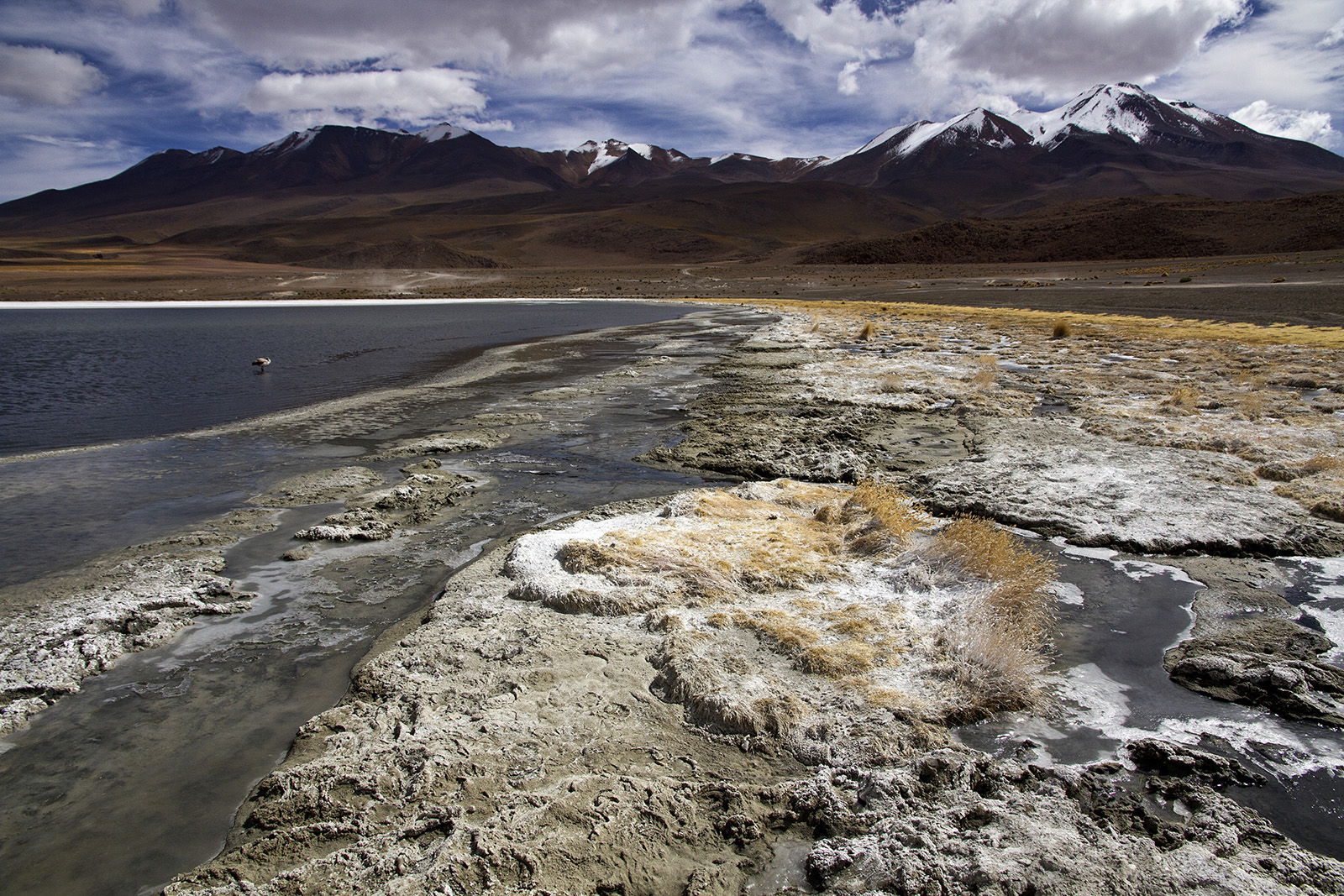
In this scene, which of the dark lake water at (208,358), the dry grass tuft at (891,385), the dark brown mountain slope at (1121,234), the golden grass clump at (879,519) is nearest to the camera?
the golden grass clump at (879,519)

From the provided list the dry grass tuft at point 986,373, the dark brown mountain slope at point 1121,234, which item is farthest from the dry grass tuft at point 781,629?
the dark brown mountain slope at point 1121,234

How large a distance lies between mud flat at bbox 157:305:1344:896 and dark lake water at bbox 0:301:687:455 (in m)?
9.63

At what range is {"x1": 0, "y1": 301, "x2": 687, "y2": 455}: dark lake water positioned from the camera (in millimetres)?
12000

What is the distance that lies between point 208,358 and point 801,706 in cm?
2243

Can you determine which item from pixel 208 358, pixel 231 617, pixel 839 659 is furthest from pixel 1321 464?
pixel 208 358

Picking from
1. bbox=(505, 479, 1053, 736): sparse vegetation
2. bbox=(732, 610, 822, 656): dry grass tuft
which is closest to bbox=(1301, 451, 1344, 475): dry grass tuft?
bbox=(505, 479, 1053, 736): sparse vegetation

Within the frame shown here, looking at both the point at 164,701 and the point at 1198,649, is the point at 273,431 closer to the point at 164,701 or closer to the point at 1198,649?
the point at 164,701

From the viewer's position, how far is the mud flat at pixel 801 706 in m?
2.65

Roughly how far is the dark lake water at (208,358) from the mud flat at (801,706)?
963 centimetres

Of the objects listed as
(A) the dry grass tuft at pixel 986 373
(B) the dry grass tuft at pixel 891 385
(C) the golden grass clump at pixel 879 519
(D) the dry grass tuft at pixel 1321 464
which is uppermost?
(A) the dry grass tuft at pixel 986 373

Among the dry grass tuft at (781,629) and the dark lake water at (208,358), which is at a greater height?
the dark lake water at (208,358)

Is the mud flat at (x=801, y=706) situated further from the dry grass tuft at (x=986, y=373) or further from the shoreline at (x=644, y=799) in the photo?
the dry grass tuft at (x=986, y=373)

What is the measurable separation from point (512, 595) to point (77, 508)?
5.39 m

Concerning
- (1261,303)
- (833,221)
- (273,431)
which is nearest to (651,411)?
(273,431)
